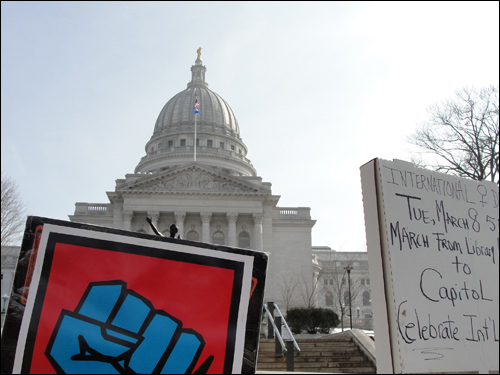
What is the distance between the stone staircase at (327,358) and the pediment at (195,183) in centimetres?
3662

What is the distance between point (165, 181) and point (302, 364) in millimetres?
40383

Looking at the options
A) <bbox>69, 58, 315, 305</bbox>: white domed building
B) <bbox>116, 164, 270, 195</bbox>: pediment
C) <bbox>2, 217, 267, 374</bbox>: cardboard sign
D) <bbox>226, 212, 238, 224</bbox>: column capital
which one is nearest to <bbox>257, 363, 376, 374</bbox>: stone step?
<bbox>2, 217, 267, 374</bbox>: cardboard sign

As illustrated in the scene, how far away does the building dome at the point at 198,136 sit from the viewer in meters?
72.6

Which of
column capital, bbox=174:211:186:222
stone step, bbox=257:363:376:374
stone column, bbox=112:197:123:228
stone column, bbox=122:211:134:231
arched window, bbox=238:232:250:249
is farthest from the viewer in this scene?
stone column, bbox=112:197:123:228

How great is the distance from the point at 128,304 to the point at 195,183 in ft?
165

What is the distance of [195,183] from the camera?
52.8 meters

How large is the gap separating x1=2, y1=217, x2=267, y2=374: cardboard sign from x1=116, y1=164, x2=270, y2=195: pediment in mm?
49107

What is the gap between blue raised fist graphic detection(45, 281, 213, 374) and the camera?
2766 mm

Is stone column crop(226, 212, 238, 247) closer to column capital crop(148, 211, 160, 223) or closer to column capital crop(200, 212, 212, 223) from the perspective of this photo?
column capital crop(200, 212, 212, 223)

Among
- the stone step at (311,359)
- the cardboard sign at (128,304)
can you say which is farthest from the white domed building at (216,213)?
the cardboard sign at (128,304)

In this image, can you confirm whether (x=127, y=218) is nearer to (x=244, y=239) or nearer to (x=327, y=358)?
(x=244, y=239)

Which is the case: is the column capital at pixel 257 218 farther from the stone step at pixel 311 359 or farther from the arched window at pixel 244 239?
the stone step at pixel 311 359

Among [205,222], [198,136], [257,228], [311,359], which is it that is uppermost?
[198,136]

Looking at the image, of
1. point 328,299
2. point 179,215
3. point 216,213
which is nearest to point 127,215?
point 179,215
